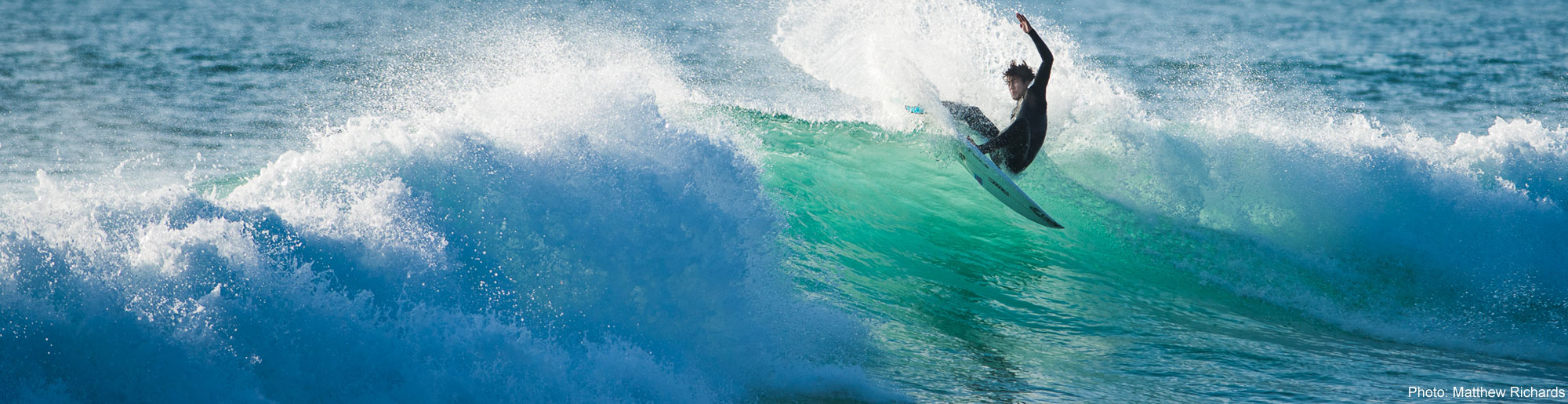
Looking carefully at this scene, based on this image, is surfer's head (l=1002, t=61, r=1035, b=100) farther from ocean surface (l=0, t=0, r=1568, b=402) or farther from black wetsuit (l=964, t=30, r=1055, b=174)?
ocean surface (l=0, t=0, r=1568, b=402)

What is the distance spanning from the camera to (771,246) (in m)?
5.77

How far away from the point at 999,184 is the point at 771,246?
7.83 ft

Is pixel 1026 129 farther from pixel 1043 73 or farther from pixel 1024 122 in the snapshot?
pixel 1043 73

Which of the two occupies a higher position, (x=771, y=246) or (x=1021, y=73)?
(x=1021, y=73)

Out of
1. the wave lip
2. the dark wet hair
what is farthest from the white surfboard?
the wave lip

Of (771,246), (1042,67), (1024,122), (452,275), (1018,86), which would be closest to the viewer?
(452,275)

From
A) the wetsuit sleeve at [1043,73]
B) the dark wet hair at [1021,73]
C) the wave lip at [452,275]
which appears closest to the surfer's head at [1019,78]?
the dark wet hair at [1021,73]

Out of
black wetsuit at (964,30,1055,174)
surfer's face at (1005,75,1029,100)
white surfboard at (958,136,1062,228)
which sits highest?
surfer's face at (1005,75,1029,100)

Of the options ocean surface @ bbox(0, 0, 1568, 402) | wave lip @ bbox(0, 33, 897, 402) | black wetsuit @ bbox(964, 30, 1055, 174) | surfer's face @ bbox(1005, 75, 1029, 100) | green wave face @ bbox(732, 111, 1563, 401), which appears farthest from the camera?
surfer's face @ bbox(1005, 75, 1029, 100)

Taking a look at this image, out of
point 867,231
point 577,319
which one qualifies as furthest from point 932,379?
point 867,231

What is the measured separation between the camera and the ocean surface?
4.12 metres

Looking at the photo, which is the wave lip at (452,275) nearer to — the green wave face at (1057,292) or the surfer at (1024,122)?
the green wave face at (1057,292)

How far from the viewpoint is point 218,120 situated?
13.0 meters

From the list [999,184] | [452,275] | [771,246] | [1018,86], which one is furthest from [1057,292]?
[452,275]
